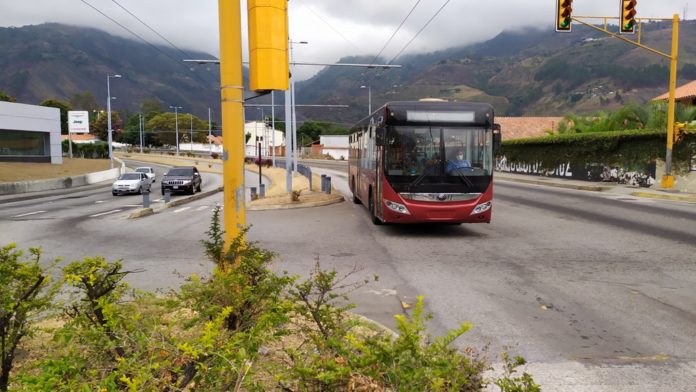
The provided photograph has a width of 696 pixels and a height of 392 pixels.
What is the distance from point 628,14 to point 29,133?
49041 mm

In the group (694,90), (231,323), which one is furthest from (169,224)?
(694,90)

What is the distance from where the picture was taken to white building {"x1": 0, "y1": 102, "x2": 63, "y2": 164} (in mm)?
43550

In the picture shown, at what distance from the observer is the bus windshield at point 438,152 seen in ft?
36.8

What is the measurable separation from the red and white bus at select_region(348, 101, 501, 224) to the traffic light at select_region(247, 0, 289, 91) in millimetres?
6290

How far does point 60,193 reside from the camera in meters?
32.5

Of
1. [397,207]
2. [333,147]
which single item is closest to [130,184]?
[397,207]

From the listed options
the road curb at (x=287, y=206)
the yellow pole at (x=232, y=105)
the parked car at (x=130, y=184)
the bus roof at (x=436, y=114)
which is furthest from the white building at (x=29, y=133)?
the yellow pole at (x=232, y=105)

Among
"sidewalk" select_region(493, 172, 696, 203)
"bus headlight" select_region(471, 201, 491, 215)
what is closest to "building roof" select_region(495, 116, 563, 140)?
"sidewalk" select_region(493, 172, 696, 203)

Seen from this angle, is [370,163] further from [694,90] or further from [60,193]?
[694,90]

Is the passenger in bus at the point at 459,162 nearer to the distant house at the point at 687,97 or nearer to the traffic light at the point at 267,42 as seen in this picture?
the traffic light at the point at 267,42

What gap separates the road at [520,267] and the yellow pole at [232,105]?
1.44 meters

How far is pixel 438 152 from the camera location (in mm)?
11227

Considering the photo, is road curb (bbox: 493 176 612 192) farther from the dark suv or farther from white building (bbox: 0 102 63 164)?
white building (bbox: 0 102 63 164)

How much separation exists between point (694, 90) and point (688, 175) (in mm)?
19278
